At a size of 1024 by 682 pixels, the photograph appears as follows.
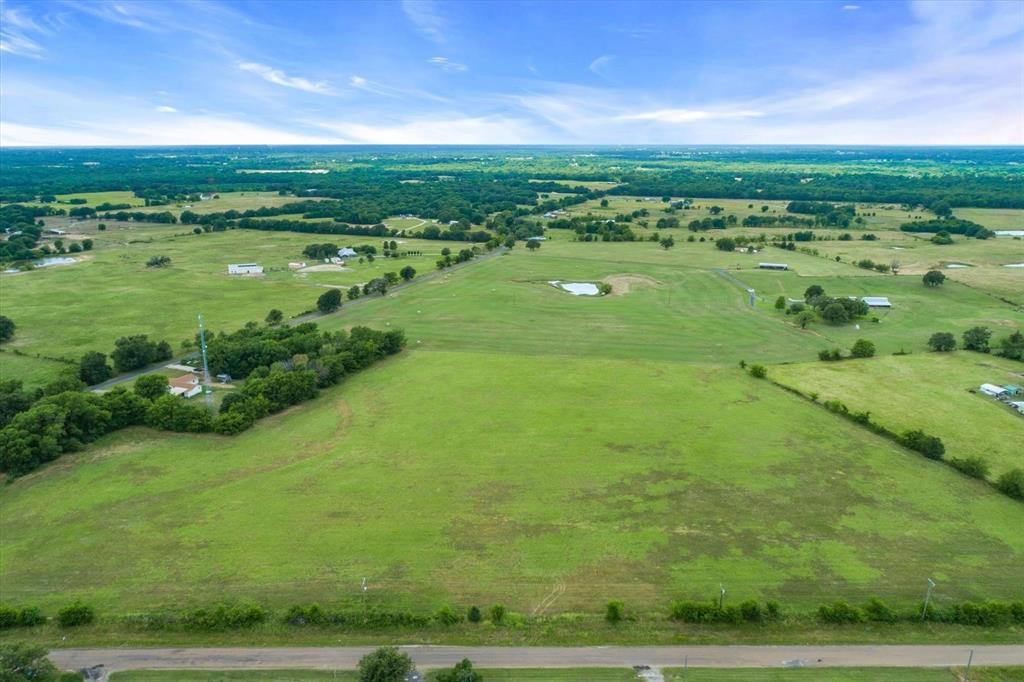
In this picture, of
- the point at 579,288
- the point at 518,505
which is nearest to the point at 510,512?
the point at 518,505

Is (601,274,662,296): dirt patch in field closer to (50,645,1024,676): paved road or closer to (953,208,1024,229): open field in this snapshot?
(50,645,1024,676): paved road

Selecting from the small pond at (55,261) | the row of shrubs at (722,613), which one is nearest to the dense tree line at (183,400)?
the row of shrubs at (722,613)

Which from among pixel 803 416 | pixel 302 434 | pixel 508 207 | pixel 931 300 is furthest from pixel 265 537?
pixel 508 207

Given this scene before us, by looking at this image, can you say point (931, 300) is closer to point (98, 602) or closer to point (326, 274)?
point (326, 274)

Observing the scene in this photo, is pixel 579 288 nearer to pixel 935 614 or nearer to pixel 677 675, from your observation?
pixel 935 614

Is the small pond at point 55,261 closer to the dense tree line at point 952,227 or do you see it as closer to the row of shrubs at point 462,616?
the row of shrubs at point 462,616
